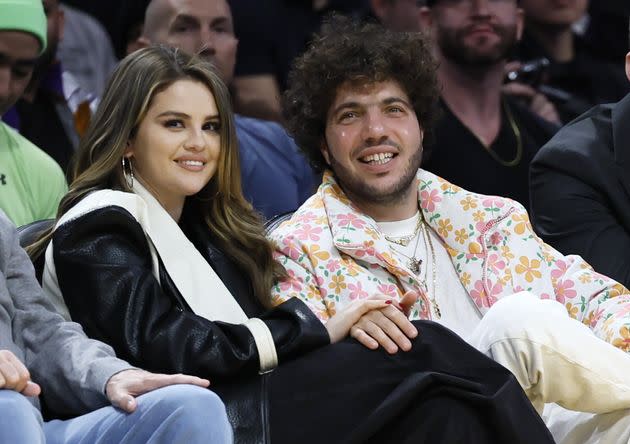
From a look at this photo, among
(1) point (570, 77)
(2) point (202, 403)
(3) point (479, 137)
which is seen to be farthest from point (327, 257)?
(1) point (570, 77)

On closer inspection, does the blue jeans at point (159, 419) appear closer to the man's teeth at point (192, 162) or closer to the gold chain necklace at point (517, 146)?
the man's teeth at point (192, 162)

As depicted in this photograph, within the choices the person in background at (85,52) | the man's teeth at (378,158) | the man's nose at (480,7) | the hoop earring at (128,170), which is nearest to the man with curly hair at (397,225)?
the man's teeth at (378,158)

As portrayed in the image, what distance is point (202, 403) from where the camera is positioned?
8.76ft

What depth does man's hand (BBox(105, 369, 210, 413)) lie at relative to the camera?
2.72m

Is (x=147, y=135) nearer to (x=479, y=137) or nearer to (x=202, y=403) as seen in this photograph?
(x=202, y=403)

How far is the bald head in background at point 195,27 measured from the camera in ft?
15.1

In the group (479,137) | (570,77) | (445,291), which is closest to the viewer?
(445,291)

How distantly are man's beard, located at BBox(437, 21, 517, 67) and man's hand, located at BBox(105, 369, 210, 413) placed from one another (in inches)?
94.9

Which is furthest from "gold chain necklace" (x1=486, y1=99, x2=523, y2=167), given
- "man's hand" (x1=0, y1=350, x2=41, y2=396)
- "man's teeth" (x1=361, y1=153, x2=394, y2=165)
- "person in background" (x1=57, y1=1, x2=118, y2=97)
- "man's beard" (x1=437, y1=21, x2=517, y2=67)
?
"man's hand" (x1=0, y1=350, x2=41, y2=396)

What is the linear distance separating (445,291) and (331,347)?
0.61 metres

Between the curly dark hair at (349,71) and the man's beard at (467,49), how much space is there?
3.61 ft

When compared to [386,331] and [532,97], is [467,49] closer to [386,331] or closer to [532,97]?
[532,97]

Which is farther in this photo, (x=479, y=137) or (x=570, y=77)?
(x=570, y=77)

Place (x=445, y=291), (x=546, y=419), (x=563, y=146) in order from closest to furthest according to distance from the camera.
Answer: (x=546, y=419), (x=445, y=291), (x=563, y=146)
